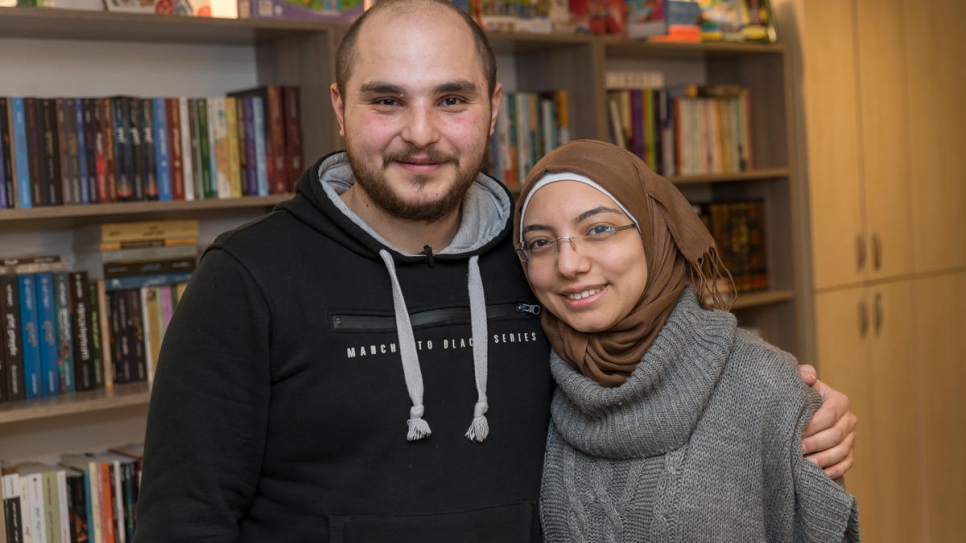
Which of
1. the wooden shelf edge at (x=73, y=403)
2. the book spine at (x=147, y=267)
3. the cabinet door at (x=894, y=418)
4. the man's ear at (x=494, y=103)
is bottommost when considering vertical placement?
the cabinet door at (x=894, y=418)

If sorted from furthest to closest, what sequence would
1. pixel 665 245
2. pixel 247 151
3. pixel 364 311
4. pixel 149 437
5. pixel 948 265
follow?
pixel 948 265 → pixel 247 151 → pixel 665 245 → pixel 364 311 → pixel 149 437

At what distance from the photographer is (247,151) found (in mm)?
2697

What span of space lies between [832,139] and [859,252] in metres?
0.43

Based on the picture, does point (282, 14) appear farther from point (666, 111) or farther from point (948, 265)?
point (948, 265)

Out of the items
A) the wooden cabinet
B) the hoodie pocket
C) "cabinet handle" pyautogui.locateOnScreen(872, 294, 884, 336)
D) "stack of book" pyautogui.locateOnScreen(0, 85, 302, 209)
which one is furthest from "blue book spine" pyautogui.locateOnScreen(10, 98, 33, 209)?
"cabinet handle" pyautogui.locateOnScreen(872, 294, 884, 336)

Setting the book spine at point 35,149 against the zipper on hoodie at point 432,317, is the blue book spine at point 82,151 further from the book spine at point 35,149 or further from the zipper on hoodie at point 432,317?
the zipper on hoodie at point 432,317

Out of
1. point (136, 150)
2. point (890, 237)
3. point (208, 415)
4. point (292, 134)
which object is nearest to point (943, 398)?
point (890, 237)

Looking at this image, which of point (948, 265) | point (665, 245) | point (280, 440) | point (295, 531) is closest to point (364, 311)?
point (280, 440)

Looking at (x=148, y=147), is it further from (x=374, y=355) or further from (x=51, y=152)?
(x=374, y=355)

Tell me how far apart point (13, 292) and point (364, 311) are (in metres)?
1.22

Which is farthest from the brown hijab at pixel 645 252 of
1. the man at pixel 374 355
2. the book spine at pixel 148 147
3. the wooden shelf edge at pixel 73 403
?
the book spine at pixel 148 147

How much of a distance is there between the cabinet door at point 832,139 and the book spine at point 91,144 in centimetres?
239

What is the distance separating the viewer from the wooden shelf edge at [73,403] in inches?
91.5

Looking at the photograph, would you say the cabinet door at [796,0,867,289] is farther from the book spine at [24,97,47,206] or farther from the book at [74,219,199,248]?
the book spine at [24,97,47,206]
